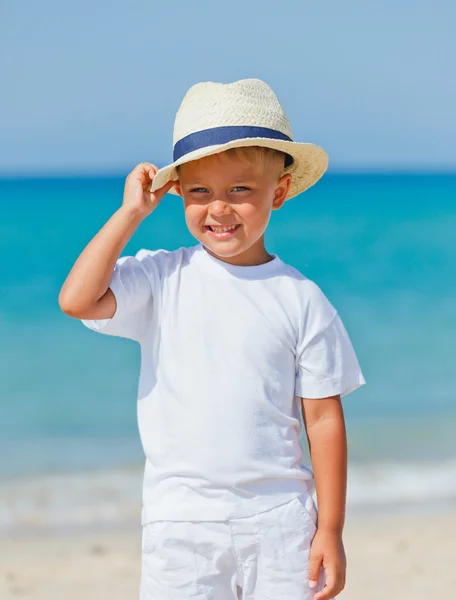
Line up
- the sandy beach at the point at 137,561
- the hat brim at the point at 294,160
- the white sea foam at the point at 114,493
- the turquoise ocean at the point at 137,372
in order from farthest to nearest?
the turquoise ocean at the point at 137,372 < the white sea foam at the point at 114,493 < the sandy beach at the point at 137,561 < the hat brim at the point at 294,160

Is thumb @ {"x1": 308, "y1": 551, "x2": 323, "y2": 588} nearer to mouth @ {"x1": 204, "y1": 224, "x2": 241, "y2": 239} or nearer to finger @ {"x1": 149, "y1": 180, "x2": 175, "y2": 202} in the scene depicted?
mouth @ {"x1": 204, "y1": 224, "x2": 241, "y2": 239}

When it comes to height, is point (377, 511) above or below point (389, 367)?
below

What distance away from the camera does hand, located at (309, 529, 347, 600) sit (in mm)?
2352

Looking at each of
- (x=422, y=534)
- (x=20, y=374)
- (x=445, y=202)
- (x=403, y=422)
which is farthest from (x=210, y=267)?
(x=445, y=202)

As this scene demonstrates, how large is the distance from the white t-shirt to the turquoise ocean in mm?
2823

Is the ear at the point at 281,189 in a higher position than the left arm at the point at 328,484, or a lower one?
higher

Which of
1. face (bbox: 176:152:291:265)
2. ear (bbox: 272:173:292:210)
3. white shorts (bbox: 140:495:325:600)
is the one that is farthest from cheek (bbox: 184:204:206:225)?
white shorts (bbox: 140:495:325:600)

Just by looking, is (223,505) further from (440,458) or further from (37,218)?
(37,218)

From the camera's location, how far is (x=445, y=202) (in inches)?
1163

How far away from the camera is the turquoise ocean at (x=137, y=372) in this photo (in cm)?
554

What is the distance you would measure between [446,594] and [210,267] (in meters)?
2.34

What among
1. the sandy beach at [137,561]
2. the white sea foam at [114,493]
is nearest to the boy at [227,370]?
the sandy beach at [137,561]

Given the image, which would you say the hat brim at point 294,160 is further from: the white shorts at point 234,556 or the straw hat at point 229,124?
the white shorts at point 234,556

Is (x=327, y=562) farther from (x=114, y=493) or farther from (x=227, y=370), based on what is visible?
(x=114, y=493)
